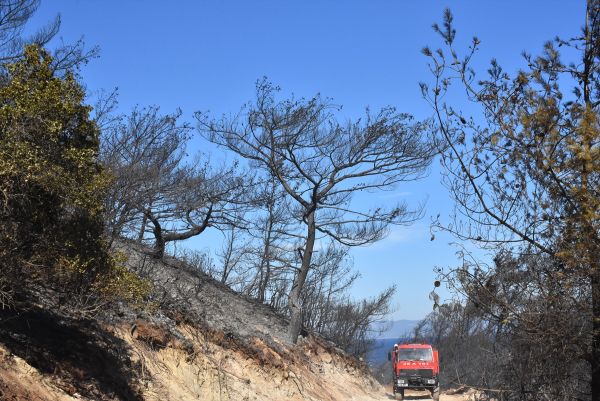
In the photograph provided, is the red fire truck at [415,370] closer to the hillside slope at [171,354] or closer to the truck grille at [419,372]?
the truck grille at [419,372]

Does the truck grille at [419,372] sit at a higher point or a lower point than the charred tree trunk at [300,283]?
lower

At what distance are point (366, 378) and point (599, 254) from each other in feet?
75.4

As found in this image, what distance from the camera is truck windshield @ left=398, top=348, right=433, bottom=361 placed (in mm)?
29828

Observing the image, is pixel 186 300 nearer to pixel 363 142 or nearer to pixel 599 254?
pixel 363 142

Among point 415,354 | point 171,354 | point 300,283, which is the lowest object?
point 171,354

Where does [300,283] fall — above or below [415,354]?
above

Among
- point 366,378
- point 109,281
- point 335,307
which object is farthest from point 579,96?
point 335,307

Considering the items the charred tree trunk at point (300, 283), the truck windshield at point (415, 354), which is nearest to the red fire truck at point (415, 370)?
the truck windshield at point (415, 354)

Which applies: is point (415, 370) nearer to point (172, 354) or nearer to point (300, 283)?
point (300, 283)

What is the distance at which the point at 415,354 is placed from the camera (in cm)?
3006

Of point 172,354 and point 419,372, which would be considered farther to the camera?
point 419,372

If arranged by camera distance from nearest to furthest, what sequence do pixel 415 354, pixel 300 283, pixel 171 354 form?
pixel 171 354 < pixel 300 283 < pixel 415 354

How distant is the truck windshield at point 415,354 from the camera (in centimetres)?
2983

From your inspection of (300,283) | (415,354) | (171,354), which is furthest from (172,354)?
(415,354)
